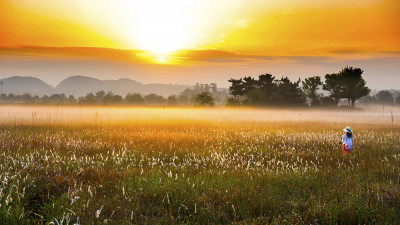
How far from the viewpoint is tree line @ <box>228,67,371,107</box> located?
69.1 m

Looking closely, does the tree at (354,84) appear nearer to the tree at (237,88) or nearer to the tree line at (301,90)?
the tree line at (301,90)

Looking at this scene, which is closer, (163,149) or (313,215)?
(313,215)

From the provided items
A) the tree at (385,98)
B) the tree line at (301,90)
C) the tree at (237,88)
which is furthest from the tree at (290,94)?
the tree at (385,98)

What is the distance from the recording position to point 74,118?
20.6 meters

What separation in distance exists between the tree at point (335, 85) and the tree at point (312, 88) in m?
2.10

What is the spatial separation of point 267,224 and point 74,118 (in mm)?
19544

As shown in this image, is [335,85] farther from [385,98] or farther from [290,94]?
[385,98]

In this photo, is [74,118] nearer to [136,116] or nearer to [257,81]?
[136,116]

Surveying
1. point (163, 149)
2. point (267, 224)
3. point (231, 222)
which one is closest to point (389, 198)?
point (267, 224)

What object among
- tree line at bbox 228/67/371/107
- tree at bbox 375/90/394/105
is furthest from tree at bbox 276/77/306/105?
tree at bbox 375/90/394/105

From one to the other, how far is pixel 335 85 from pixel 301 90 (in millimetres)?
8288

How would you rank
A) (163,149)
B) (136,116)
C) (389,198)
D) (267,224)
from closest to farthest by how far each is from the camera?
(267,224), (389,198), (163,149), (136,116)

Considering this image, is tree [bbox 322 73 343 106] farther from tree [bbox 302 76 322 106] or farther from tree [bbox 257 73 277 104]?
tree [bbox 257 73 277 104]

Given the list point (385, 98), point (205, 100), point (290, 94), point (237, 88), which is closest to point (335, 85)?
point (290, 94)
